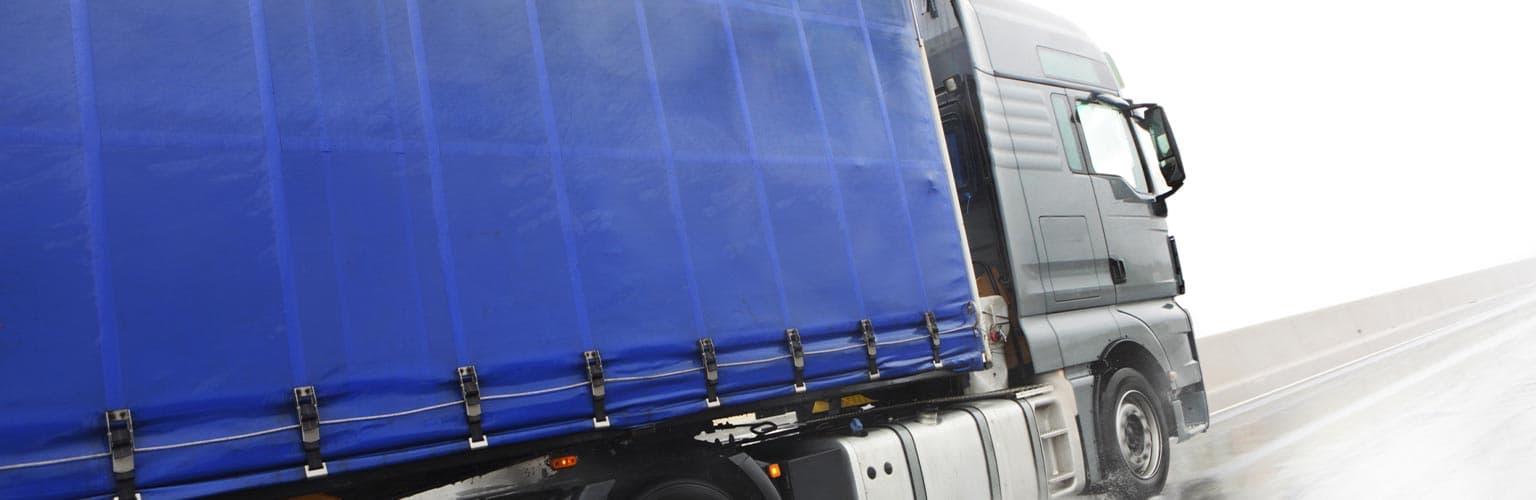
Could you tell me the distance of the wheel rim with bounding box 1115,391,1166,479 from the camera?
26.6ft

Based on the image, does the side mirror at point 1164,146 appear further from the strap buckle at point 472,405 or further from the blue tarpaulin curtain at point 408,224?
the strap buckle at point 472,405

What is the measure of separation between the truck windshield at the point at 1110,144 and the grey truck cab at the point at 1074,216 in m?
0.01

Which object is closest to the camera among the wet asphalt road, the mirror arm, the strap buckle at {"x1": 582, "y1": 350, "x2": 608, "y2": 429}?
the strap buckle at {"x1": 582, "y1": 350, "x2": 608, "y2": 429}

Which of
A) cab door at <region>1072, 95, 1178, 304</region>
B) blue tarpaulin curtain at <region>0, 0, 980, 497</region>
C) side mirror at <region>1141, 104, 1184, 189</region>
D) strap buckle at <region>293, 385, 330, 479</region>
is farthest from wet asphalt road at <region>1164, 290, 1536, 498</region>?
strap buckle at <region>293, 385, 330, 479</region>

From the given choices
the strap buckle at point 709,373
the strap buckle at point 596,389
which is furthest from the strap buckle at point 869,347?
the strap buckle at point 596,389

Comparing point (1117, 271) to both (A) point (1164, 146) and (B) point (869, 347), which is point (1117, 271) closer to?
(A) point (1164, 146)

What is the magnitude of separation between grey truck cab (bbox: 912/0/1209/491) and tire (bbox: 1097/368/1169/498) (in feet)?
0.04

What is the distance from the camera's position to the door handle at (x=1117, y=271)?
8.30 m

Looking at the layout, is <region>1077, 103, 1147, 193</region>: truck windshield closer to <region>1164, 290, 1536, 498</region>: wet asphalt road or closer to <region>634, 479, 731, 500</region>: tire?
<region>1164, 290, 1536, 498</region>: wet asphalt road

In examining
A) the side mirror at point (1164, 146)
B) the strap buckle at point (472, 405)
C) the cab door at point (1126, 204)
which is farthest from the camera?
the side mirror at point (1164, 146)

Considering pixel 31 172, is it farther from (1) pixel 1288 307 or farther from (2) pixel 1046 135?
(1) pixel 1288 307

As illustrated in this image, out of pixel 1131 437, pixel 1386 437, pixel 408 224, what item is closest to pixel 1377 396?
pixel 1386 437

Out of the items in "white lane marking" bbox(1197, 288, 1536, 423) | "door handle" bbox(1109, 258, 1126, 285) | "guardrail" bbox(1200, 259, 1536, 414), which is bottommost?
"white lane marking" bbox(1197, 288, 1536, 423)

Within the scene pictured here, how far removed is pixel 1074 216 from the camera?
801 centimetres
